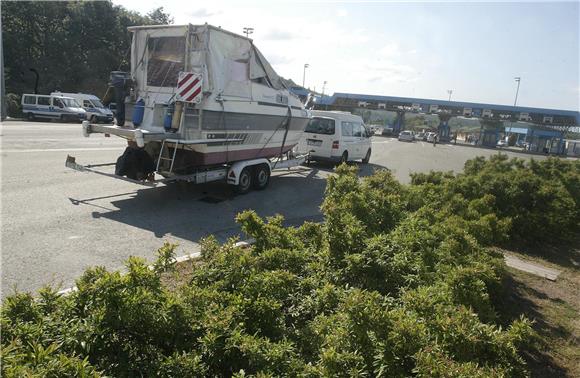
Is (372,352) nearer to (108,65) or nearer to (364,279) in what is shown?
(364,279)

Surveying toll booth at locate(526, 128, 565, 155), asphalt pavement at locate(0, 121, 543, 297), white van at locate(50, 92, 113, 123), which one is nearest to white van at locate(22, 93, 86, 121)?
white van at locate(50, 92, 113, 123)

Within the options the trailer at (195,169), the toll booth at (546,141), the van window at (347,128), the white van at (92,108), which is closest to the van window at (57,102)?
the white van at (92,108)

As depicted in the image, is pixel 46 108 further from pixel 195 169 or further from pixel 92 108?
pixel 195 169

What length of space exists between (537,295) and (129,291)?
17.4 feet

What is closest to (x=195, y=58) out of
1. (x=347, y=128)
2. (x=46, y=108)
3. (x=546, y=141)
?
(x=347, y=128)

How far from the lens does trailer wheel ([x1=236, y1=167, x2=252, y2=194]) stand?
9.82 metres

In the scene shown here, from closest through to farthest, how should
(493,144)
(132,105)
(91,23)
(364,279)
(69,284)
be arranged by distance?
1. (364,279)
2. (69,284)
3. (132,105)
4. (91,23)
5. (493,144)

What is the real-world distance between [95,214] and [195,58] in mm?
3671

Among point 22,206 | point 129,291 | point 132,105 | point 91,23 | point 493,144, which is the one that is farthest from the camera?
point 493,144

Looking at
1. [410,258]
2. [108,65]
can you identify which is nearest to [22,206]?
[410,258]

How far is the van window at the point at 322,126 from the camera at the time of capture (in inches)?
616

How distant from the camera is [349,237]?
4305 mm

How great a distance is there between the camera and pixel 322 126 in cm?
1574

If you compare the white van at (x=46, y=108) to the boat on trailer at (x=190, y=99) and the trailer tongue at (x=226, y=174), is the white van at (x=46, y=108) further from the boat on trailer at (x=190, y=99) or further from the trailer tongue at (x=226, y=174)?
the boat on trailer at (x=190, y=99)
